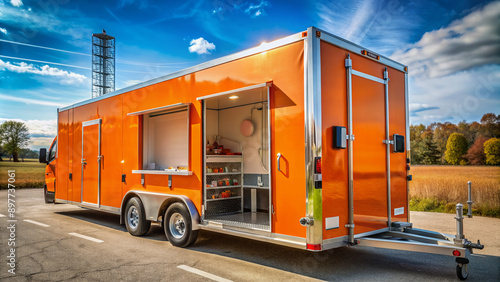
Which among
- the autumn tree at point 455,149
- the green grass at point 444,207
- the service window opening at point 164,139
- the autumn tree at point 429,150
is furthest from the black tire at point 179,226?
the autumn tree at point 429,150

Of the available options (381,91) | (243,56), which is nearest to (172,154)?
(243,56)

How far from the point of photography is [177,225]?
6117 millimetres

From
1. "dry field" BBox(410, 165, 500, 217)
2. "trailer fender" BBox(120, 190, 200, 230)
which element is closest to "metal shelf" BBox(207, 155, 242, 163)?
"trailer fender" BBox(120, 190, 200, 230)

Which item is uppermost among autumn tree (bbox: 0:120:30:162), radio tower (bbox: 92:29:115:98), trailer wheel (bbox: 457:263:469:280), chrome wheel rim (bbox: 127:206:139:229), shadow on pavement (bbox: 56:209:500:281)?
radio tower (bbox: 92:29:115:98)

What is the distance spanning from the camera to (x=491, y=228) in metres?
7.54

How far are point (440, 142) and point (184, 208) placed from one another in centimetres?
2504

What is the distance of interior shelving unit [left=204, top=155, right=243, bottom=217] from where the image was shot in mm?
6312

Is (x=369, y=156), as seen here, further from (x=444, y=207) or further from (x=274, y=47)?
(x=444, y=207)

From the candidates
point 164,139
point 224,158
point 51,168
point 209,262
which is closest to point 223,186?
point 224,158

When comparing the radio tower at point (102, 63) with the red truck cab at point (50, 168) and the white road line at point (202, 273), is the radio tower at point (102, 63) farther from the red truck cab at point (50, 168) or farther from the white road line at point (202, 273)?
the white road line at point (202, 273)

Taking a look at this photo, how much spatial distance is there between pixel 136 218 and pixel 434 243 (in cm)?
521

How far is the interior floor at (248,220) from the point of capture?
492 cm

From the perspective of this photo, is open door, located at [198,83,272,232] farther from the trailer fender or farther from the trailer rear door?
the trailer rear door

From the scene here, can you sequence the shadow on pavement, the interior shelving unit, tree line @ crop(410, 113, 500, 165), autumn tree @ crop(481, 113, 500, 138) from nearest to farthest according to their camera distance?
the shadow on pavement
the interior shelving unit
autumn tree @ crop(481, 113, 500, 138)
tree line @ crop(410, 113, 500, 165)
